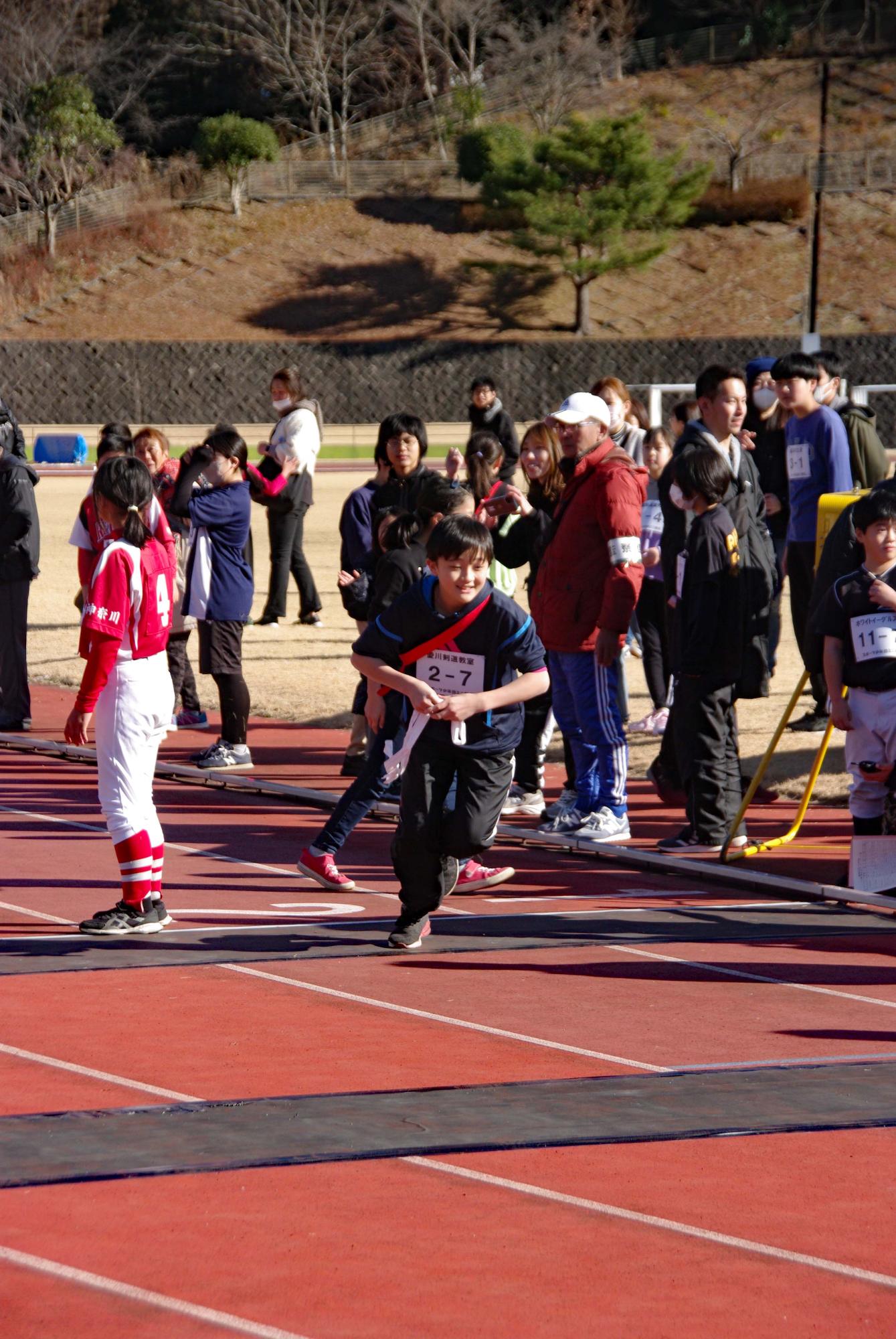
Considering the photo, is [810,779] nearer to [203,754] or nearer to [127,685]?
[127,685]

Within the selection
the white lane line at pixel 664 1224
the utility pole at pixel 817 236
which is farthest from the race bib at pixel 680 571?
the utility pole at pixel 817 236

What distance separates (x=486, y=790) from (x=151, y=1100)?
202 centimetres

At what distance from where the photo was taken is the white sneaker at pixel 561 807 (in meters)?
→ 8.98

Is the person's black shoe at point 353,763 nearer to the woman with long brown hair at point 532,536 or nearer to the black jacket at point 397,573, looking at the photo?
the woman with long brown hair at point 532,536

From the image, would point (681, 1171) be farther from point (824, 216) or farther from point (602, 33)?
point (602, 33)

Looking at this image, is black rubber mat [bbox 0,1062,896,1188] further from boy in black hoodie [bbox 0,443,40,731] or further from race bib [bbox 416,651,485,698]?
boy in black hoodie [bbox 0,443,40,731]

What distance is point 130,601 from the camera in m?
6.77

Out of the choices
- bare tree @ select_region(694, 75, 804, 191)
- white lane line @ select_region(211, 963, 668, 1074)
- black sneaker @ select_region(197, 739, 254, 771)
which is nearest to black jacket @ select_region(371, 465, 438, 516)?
black sneaker @ select_region(197, 739, 254, 771)

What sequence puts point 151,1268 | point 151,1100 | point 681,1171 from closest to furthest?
point 151,1268
point 681,1171
point 151,1100

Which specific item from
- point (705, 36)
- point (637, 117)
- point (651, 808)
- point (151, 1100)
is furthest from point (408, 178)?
point (151, 1100)

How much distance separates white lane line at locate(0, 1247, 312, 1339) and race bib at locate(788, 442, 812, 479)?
7.75 metres

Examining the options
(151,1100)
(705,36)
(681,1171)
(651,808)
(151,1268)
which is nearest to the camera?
(151,1268)

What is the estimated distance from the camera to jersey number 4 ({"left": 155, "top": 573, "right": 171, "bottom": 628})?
271 inches

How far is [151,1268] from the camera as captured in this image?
372 cm
